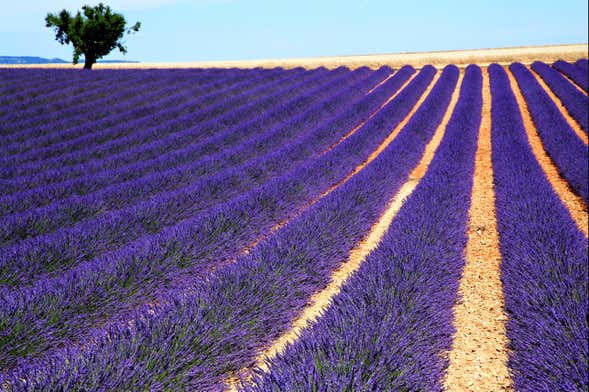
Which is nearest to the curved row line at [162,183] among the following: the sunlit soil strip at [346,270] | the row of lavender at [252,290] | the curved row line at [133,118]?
the row of lavender at [252,290]

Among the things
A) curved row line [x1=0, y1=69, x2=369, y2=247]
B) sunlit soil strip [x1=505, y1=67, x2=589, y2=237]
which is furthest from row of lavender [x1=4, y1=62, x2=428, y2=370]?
sunlit soil strip [x1=505, y1=67, x2=589, y2=237]

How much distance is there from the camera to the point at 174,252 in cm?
351

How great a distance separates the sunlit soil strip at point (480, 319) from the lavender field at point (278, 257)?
0.02 meters

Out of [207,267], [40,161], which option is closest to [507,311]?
[207,267]

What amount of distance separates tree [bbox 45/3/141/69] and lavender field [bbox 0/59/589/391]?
70.1 ft

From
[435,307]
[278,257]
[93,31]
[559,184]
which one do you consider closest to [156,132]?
[278,257]

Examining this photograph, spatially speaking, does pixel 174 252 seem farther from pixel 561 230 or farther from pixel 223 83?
pixel 223 83

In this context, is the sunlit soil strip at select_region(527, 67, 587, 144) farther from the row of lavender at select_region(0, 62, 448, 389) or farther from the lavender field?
the row of lavender at select_region(0, 62, 448, 389)

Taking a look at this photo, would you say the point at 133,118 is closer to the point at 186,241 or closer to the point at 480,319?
the point at 186,241

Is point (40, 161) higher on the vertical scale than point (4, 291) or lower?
higher

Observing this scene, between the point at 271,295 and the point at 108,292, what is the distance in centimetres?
113

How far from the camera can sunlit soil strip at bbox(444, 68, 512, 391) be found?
250 centimetres

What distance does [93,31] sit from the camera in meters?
27.0

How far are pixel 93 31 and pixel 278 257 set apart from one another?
29104 millimetres
